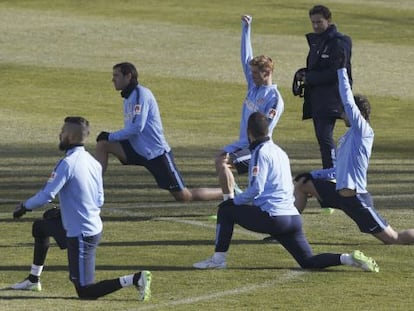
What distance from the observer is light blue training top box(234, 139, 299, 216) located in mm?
15016

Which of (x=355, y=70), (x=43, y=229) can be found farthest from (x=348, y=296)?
(x=355, y=70)

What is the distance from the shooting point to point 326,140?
19250mm

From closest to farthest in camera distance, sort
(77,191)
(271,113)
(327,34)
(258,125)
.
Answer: (77,191)
(258,125)
(271,113)
(327,34)

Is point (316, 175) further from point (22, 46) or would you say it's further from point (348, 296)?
point (22, 46)

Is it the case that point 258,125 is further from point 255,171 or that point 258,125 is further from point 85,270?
point 85,270

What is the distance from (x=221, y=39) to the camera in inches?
1750

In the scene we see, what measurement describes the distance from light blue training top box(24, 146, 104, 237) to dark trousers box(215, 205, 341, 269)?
1809 mm

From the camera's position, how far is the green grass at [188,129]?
14.8 m

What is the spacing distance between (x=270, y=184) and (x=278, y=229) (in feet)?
1.48

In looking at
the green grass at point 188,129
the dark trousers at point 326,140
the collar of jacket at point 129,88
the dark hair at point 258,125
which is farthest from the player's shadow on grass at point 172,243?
the collar of jacket at point 129,88

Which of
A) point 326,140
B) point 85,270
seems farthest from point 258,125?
point 326,140

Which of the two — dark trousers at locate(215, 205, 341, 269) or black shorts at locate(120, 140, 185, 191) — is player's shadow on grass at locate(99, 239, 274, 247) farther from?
black shorts at locate(120, 140, 185, 191)

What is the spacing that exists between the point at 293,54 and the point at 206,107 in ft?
29.4

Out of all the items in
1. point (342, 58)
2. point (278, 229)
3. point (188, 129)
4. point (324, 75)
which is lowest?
point (188, 129)
